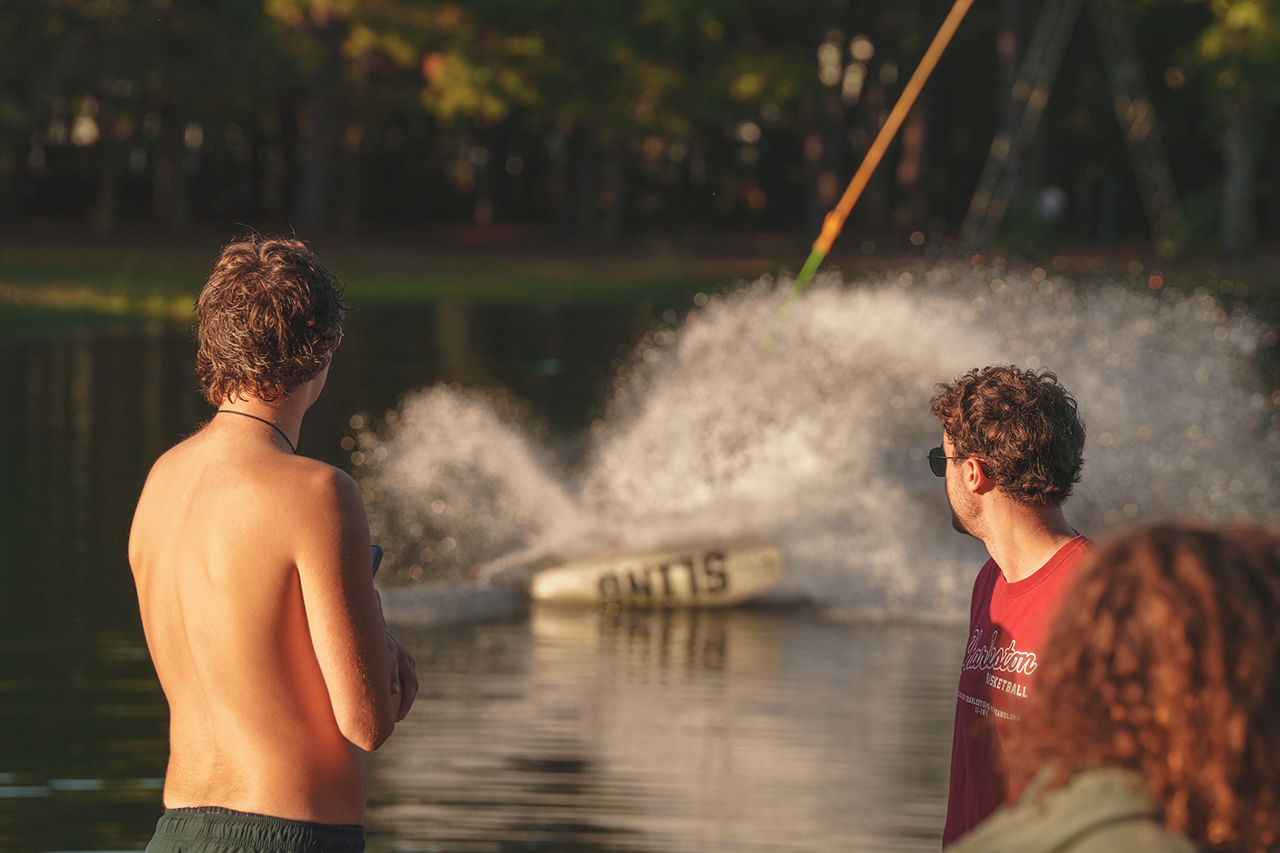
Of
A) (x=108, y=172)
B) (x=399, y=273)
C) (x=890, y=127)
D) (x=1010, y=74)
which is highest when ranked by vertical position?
(x=1010, y=74)

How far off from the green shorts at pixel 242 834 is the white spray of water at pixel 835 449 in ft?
32.0

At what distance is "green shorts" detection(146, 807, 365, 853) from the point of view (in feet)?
9.55

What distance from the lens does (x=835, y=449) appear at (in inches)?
659

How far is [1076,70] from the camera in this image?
58.1 m

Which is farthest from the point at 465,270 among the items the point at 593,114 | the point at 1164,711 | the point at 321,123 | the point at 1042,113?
the point at 1164,711

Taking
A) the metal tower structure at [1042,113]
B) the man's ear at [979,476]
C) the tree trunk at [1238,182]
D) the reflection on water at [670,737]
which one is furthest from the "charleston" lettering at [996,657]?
the tree trunk at [1238,182]

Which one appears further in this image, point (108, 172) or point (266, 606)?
point (108, 172)

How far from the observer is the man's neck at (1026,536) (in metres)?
3.52

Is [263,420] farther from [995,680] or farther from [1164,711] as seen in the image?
[1164,711]

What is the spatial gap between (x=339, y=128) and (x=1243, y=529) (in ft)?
193

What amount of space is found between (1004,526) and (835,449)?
13225 mm

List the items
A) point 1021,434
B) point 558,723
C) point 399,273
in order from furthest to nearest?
point 399,273 → point 558,723 → point 1021,434

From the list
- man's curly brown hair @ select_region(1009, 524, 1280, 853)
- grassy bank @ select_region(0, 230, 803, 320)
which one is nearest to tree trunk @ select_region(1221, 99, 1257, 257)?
grassy bank @ select_region(0, 230, 803, 320)

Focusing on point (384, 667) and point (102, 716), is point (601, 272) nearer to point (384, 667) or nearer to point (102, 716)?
point (102, 716)
